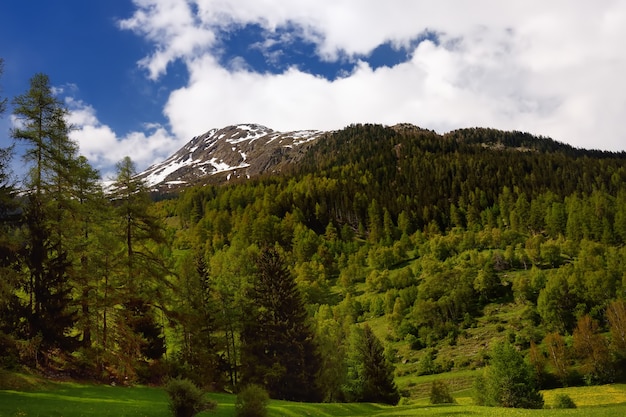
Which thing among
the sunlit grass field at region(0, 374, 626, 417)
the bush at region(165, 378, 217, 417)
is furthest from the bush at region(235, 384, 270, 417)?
the bush at region(165, 378, 217, 417)

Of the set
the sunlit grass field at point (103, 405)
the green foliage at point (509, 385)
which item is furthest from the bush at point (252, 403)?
the green foliage at point (509, 385)

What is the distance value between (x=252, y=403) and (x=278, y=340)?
2509cm

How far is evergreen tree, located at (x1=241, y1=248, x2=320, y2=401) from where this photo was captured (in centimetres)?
4764

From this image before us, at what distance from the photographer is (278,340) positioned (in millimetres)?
50062

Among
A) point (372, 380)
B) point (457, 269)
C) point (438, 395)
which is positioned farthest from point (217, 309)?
point (457, 269)

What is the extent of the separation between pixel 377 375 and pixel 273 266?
79.9 feet

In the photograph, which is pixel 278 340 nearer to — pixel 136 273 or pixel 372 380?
pixel 136 273

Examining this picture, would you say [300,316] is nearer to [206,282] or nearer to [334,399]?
[206,282]

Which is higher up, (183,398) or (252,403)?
(183,398)

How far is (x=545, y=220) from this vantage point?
18425 centimetres

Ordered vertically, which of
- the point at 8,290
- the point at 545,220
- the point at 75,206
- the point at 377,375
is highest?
the point at 545,220

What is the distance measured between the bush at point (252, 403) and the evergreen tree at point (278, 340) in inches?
826

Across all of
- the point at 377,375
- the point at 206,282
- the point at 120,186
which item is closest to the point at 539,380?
the point at 377,375

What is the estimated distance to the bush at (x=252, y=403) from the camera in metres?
25.2
